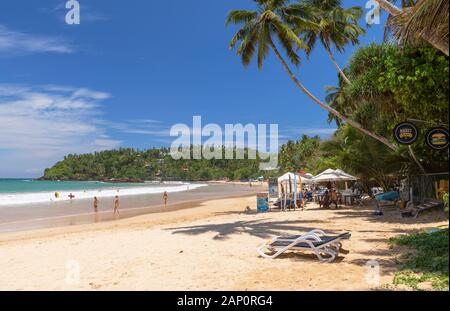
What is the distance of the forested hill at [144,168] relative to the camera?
528ft

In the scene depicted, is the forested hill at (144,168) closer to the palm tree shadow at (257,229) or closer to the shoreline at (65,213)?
the shoreline at (65,213)

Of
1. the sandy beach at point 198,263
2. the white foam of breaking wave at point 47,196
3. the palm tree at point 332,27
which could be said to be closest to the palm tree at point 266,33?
the palm tree at point 332,27

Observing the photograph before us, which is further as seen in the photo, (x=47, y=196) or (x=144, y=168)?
(x=144, y=168)

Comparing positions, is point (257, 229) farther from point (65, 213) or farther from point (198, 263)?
point (65, 213)

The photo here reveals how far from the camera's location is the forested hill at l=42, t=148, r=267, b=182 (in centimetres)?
16100

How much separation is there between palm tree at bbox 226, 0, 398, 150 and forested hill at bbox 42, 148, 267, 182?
438 ft

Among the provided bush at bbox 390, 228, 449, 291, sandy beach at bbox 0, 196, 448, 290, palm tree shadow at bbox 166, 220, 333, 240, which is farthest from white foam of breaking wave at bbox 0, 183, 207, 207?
bush at bbox 390, 228, 449, 291

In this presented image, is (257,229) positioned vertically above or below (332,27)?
below

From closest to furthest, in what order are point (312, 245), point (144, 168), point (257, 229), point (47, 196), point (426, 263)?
point (426, 263)
point (312, 245)
point (257, 229)
point (47, 196)
point (144, 168)

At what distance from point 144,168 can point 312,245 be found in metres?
168

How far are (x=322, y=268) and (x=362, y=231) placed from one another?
191 inches

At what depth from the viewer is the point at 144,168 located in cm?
17138

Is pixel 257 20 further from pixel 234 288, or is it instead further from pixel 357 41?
pixel 234 288

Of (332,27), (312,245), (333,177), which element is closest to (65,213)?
(333,177)
